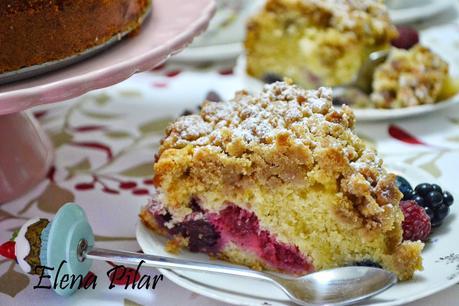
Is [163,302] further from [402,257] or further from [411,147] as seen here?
[411,147]

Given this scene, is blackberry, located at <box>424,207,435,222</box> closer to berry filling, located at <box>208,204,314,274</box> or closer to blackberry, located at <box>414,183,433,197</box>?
blackberry, located at <box>414,183,433,197</box>

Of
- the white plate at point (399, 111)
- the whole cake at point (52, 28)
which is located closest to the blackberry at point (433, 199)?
the white plate at point (399, 111)

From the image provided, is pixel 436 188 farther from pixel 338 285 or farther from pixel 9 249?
pixel 9 249

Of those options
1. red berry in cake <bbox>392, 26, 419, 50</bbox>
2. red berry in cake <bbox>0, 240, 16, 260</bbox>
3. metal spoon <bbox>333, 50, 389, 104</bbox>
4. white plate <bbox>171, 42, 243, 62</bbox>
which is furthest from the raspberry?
white plate <bbox>171, 42, 243, 62</bbox>

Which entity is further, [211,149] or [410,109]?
[410,109]

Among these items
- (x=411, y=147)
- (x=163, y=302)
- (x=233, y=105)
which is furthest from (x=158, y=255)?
(x=411, y=147)
